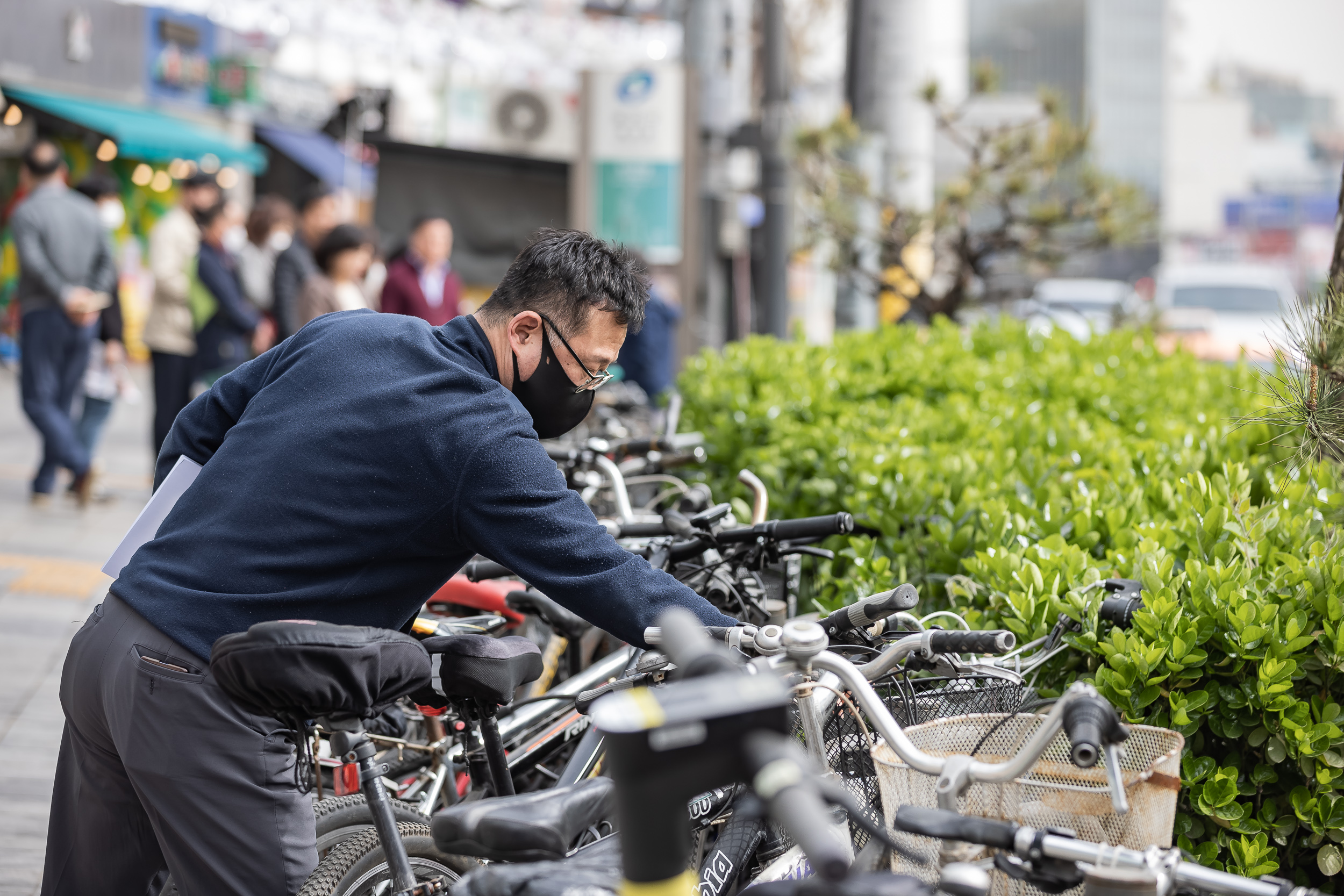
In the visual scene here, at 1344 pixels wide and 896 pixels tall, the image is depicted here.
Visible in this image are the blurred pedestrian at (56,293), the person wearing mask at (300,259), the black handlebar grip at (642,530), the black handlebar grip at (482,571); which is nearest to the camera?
the black handlebar grip at (642,530)

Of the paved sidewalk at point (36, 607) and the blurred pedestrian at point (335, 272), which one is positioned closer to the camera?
the paved sidewalk at point (36, 607)

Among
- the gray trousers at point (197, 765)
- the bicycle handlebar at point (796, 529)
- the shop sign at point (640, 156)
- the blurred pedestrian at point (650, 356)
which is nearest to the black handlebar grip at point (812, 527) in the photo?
the bicycle handlebar at point (796, 529)

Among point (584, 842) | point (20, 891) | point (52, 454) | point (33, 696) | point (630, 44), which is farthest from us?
point (630, 44)

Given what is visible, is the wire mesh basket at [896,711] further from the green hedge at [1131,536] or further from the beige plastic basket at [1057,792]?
the green hedge at [1131,536]

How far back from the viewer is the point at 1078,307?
71.6ft

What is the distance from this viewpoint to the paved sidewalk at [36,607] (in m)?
4.19

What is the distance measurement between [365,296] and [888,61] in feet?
14.9

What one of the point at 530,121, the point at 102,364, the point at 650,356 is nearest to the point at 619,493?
the point at 650,356

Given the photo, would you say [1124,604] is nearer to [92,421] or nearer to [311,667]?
[311,667]

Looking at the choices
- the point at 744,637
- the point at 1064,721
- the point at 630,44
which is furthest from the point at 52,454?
the point at 630,44

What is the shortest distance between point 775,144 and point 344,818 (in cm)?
830

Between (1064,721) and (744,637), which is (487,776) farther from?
(1064,721)

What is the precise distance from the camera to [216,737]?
2.29 meters

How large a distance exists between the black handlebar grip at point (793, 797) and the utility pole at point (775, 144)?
9.01 meters
